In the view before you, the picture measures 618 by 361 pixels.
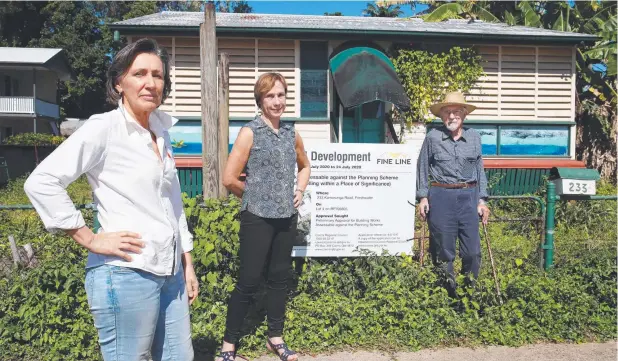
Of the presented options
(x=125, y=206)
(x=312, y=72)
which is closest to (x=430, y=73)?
(x=312, y=72)

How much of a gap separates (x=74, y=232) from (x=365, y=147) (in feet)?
11.1

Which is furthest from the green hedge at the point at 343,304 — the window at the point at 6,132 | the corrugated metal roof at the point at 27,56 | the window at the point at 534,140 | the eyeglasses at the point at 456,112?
the window at the point at 6,132

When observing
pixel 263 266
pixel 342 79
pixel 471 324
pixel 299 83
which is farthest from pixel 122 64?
pixel 299 83

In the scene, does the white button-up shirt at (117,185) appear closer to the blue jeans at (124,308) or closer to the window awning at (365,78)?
the blue jeans at (124,308)

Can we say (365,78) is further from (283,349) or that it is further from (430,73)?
(283,349)

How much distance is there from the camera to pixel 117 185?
87.1 inches

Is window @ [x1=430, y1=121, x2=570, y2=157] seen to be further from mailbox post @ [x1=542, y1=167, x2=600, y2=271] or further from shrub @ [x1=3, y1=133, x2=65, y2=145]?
shrub @ [x1=3, y1=133, x2=65, y2=145]

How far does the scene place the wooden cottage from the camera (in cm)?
1027

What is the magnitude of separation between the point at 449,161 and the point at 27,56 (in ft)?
95.3

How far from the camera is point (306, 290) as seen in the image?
5.05 m

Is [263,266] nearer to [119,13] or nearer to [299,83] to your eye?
[299,83]

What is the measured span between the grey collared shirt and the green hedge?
91 centimetres

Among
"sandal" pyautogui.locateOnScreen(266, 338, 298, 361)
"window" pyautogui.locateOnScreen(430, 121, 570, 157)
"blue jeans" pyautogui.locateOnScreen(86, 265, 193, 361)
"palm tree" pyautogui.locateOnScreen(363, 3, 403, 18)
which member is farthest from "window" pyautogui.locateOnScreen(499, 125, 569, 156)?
"palm tree" pyautogui.locateOnScreen(363, 3, 403, 18)

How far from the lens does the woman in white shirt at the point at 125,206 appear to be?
210 centimetres
